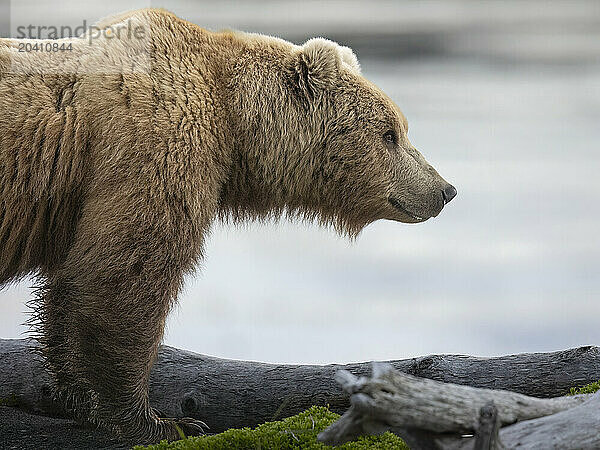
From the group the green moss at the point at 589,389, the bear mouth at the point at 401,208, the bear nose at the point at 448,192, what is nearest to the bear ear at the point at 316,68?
the bear mouth at the point at 401,208

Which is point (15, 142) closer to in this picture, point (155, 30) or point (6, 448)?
point (155, 30)

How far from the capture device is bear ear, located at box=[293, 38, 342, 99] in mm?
4605

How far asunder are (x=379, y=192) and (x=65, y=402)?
2.53 meters

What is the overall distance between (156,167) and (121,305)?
30.0 inches

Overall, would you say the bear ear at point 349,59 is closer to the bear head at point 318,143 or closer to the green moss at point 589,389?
the bear head at point 318,143

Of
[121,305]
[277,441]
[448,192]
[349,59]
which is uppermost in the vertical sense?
[349,59]

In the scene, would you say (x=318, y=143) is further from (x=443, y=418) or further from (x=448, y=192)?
(x=443, y=418)

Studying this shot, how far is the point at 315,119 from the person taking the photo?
459 centimetres

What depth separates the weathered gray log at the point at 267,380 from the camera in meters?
4.64

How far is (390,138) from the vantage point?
4.74 metres

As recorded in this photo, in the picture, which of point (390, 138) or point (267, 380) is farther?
point (267, 380)

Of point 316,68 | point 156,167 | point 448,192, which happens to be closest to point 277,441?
point 156,167

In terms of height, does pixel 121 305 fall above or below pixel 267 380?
above

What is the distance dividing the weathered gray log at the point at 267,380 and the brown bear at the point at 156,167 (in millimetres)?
243
